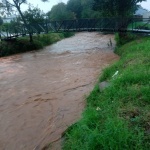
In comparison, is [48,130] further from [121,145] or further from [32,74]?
[32,74]

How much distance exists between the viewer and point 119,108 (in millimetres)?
5020

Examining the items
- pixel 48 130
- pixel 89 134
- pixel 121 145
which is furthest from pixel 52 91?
pixel 121 145

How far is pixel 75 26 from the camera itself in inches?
836

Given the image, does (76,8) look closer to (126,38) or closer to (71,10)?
(71,10)

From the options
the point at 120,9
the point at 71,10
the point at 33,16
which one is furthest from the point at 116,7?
the point at 71,10

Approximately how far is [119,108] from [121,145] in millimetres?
1403

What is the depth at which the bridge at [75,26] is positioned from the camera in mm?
18277

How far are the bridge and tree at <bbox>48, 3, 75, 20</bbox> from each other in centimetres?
1849

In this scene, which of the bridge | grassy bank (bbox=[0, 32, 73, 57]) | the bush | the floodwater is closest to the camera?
the floodwater

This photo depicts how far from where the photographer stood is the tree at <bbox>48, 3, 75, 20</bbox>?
134 ft

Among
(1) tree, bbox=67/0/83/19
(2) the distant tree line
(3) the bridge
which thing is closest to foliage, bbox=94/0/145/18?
(3) the bridge

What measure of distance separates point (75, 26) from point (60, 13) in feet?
70.2

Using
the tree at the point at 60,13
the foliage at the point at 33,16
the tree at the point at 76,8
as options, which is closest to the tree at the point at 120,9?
the foliage at the point at 33,16

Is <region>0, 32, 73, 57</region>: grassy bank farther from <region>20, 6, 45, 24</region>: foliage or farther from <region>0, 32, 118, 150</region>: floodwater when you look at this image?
<region>0, 32, 118, 150</region>: floodwater
